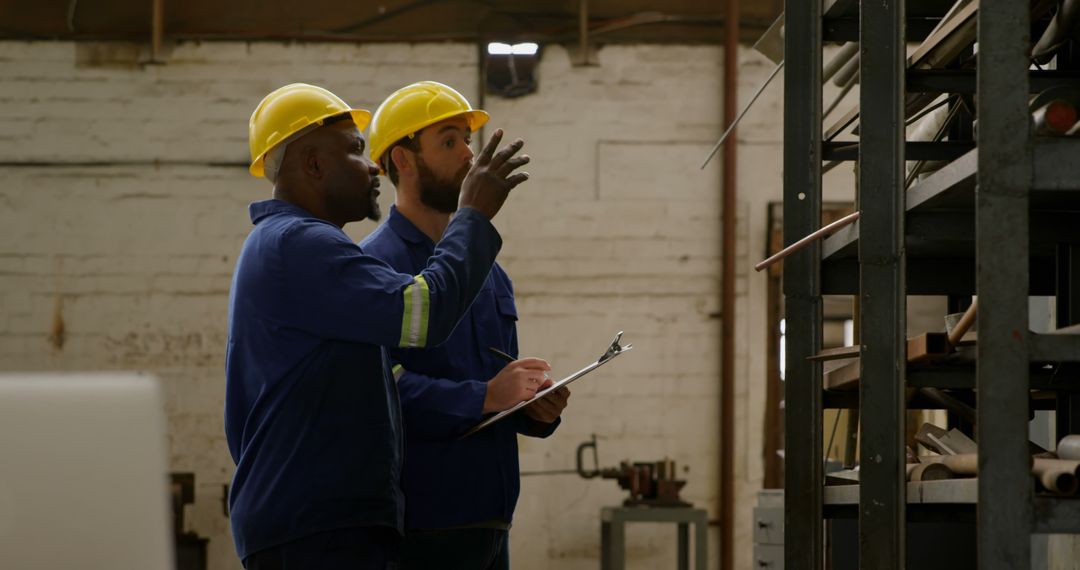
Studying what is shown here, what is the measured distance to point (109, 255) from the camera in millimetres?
7320

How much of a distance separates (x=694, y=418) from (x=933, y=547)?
12.9ft

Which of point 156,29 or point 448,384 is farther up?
point 156,29

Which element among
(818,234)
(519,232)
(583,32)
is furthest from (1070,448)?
(583,32)

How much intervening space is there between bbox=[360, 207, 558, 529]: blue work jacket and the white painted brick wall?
14.4ft

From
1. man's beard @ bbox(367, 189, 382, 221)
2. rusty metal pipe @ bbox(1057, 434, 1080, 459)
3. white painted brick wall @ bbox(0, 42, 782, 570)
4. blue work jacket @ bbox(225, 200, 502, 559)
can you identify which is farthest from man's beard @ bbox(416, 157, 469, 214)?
white painted brick wall @ bbox(0, 42, 782, 570)

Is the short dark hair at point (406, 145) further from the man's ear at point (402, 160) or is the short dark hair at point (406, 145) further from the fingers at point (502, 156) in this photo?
the fingers at point (502, 156)

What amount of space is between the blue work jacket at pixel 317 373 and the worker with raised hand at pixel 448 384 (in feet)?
0.68

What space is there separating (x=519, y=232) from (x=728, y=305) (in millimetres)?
1293

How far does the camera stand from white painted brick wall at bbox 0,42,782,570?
729cm

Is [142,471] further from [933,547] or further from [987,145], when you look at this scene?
[933,547]

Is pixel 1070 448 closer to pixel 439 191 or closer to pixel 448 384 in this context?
pixel 448 384

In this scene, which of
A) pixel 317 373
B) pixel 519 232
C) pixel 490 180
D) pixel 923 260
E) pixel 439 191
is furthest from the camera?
pixel 519 232

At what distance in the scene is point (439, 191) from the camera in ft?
9.94

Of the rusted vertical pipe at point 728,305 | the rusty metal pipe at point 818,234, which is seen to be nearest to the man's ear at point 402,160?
the rusty metal pipe at point 818,234
